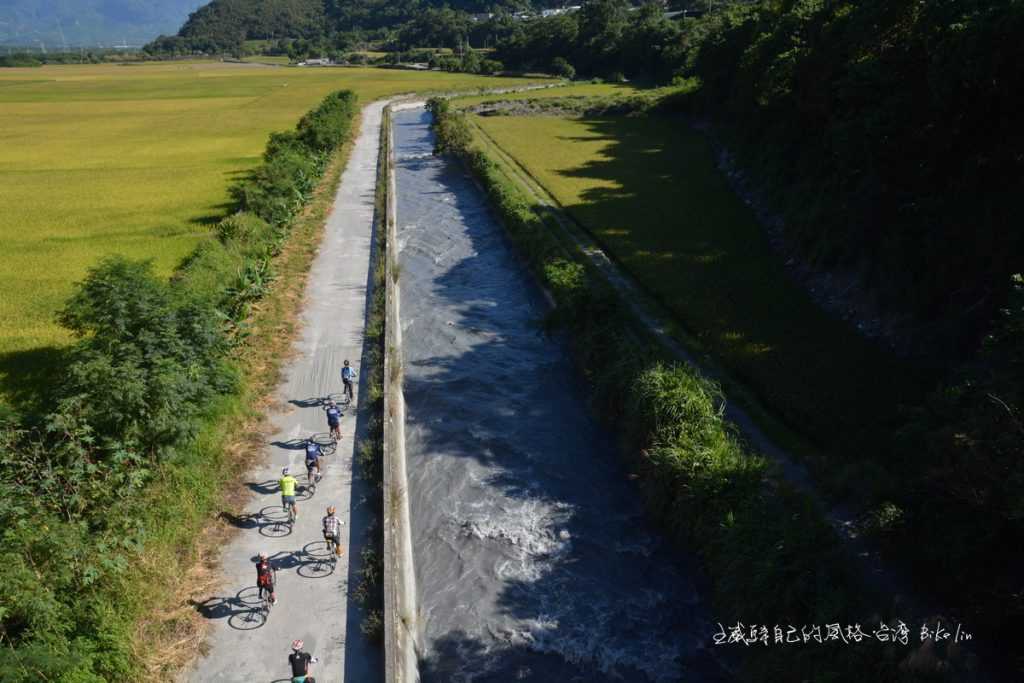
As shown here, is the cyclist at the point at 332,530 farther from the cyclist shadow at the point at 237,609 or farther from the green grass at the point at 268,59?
the green grass at the point at 268,59

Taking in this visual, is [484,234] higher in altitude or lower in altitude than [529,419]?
higher

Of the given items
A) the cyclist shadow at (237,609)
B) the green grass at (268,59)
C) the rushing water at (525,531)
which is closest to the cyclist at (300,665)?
the cyclist shadow at (237,609)

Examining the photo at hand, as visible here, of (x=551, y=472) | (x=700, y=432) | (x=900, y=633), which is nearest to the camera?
(x=900, y=633)

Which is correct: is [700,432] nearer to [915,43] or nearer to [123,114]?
[915,43]

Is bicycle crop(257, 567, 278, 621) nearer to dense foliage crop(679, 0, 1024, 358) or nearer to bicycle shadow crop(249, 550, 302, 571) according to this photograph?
bicycle shadow crop(249, 550, 302, 571)

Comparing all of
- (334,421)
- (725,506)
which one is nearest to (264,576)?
(334,421)

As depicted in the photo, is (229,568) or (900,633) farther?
(229,568)

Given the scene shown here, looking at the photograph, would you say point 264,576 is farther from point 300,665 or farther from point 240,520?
point 240,520

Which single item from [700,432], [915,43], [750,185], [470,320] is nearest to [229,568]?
[700,432]
